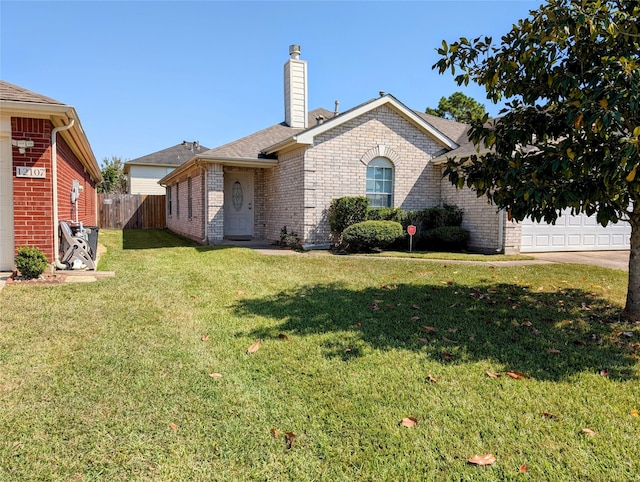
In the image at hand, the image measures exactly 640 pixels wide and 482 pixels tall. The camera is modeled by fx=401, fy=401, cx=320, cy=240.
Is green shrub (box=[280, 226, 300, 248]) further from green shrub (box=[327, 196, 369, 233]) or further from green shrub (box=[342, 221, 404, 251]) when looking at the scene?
green shrub (box=[342, 221, 404, 251])

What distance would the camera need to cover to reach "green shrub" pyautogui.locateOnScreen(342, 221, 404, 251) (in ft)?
37.3

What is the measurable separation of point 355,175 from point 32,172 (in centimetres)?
857

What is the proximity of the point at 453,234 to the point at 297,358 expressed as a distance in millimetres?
9637

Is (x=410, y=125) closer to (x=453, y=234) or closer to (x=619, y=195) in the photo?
(x=453, y=234)

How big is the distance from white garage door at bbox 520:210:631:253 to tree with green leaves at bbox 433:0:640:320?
7255mm

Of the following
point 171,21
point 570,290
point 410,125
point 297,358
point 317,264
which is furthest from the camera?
point 410,125

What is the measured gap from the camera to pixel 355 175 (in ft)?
42.4

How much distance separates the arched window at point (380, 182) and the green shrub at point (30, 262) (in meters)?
9.20

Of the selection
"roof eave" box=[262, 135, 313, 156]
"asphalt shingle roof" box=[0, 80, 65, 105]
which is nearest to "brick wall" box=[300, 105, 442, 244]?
"roof eave" box=[262, 135, 313, 156]

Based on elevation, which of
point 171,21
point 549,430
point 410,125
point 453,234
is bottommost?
point 549,430

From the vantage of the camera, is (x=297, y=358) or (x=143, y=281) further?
(x=143, y=281)

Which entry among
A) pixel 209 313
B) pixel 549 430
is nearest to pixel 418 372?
pixel 549 430

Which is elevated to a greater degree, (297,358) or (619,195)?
(619,195)

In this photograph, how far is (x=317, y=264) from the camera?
31.0ft
